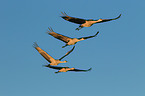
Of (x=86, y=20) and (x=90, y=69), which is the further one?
(x=90, y=69)

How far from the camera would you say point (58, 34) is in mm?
86125

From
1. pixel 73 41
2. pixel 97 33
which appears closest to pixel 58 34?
pixel 73 41

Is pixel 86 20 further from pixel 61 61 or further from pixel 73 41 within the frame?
pixel 61 61

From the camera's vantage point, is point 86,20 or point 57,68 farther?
point 57,68

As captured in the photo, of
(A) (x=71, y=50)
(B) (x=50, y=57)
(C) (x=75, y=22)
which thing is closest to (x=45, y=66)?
(B) (x=50, y=57)

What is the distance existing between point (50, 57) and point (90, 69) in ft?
37.3

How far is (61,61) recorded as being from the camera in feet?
279

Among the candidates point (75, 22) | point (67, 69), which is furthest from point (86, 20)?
point (67, 69)

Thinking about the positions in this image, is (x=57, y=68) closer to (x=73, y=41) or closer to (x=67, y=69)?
(x=67, y=69)

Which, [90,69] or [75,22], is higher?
[75,22]

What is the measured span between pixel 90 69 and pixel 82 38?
9.04 meters

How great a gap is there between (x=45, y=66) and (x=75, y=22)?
13.7m

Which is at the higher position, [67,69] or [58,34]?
[58,34]

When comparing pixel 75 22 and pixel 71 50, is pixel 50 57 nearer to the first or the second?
pixel 71 50
